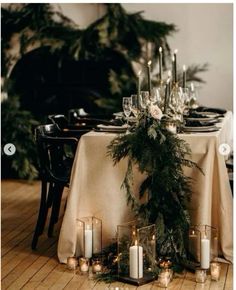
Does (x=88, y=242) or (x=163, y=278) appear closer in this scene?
(x=163, y=278)

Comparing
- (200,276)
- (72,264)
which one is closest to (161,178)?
(200,276)

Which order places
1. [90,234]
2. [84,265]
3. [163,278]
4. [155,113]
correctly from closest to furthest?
[163,278] < [155,113] < [84,265] < [90,234]

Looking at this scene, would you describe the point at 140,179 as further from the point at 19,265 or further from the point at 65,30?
the point at 65,30

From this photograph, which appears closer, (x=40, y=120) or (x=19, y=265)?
(x=19, y=265)

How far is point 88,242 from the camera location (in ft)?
13.4

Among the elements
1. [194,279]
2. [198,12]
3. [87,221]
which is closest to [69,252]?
[87,221]

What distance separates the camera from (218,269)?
3.81m

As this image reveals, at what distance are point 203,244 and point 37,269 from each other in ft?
3.35

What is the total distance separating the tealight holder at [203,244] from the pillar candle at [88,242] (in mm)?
603

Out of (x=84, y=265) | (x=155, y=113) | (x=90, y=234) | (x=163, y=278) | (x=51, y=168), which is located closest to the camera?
(x=163, y=278)

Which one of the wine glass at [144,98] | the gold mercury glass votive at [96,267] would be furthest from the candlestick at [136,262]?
the wine glass at [144,98]

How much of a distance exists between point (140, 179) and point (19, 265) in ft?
3.06

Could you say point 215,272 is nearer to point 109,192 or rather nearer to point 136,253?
point 136,253

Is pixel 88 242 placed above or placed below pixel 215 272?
above
